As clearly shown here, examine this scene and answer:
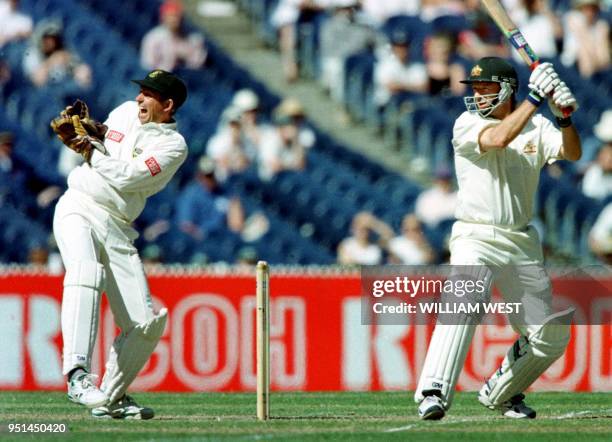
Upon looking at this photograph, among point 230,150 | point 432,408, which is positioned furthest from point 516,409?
point 230,150

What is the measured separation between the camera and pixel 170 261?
45.6ft

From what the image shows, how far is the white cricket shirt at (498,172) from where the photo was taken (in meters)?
8.61

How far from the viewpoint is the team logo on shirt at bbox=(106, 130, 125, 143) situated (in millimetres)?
8922

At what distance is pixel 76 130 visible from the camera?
8.70m

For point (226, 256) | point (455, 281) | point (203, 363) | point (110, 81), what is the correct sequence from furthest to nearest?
point (110, 81)
point (226, 256)
point (203, 363)
point (455, 281)

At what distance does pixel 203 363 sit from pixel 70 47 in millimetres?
5806

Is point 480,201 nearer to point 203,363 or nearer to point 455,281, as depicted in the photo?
point 455,281

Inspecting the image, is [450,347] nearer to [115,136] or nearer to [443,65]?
[115,136]

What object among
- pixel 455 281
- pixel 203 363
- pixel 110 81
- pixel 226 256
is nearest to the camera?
pixel 455 281

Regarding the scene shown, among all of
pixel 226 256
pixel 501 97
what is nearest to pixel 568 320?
pixel 501 97

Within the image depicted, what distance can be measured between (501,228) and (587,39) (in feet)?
27.3

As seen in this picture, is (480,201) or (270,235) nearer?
(480,201)

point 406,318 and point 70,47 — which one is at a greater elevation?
point 70,47

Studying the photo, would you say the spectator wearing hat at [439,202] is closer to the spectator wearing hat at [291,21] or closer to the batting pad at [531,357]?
the spectator wearing hat at [291,21]
